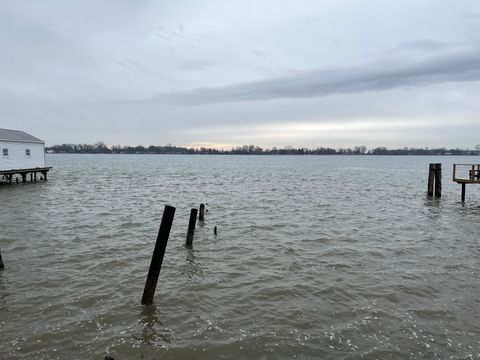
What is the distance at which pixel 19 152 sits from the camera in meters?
42.4

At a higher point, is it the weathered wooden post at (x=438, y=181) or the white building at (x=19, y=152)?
the white building at (x=19, y=152)

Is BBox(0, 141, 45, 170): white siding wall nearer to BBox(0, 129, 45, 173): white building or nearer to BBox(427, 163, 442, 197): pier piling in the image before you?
BBox(0, 129, 45, 173): white building

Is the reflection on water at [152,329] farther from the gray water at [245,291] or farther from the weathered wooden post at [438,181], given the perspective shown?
the weathered wooden post at [438,181]

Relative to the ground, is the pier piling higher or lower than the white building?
lower

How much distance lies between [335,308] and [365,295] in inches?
50.9

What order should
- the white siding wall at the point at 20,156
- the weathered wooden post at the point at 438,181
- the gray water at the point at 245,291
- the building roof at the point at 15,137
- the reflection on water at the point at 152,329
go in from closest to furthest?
the gray water at the point at 245,291 < the reflection on water at the point at 152,329 < the weathered wooden post at the point at 438,181 < the building roof at the point at 15,137 < the white siding wall at the point at 20,156

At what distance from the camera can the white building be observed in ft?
131

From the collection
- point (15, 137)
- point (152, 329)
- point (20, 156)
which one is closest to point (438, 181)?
point (152, 329)

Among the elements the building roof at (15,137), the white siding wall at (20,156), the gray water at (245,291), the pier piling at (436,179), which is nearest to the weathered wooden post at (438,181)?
the pier piling at (436,179)

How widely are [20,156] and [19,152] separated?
543 millimetres

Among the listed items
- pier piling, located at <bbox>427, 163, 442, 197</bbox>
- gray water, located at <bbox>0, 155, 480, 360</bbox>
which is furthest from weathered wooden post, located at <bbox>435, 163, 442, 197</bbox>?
gray water, located at <bbox>0, 155, 480, 360</bbox>

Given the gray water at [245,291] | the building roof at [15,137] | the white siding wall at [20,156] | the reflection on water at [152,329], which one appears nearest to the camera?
the gray water at [245,291]

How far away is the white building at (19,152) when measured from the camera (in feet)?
131

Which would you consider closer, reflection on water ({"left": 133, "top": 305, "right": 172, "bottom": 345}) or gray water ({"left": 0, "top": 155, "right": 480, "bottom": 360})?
gray water ({"left": 0, "top": 155, "right": 480, "bottom": 360})
